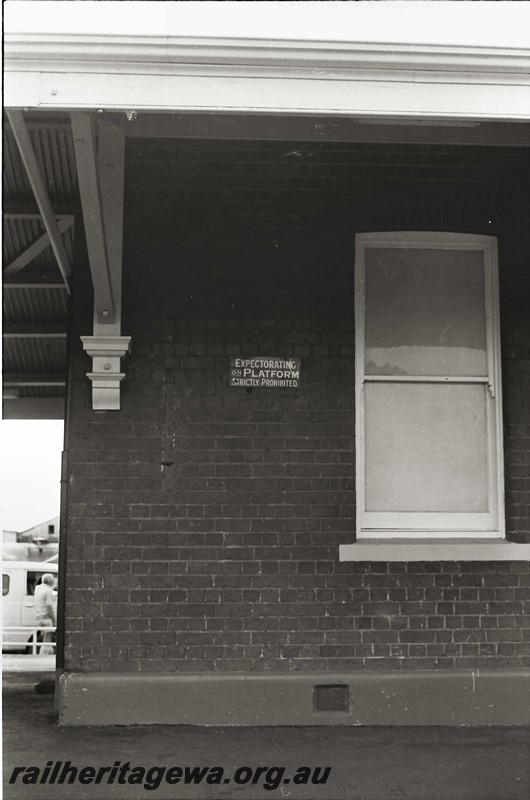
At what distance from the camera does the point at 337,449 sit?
6168 mm

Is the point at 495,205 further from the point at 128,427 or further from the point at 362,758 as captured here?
the point at 362,758

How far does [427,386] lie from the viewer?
6359mm

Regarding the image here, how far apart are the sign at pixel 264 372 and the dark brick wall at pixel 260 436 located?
0.06 m

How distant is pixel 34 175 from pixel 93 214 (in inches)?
18.9

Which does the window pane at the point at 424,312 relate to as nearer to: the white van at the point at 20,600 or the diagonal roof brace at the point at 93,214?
the diagonal roof brace at the point at 93,214

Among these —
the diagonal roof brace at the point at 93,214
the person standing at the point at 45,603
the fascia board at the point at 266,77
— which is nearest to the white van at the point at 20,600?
the person standing at the point at 45,603

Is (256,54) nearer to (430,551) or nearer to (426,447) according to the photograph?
(426,447)

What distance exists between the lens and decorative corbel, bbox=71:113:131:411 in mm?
4504

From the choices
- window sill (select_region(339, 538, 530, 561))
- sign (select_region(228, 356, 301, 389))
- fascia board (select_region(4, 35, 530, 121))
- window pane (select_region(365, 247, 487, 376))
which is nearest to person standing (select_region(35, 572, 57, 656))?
sign (select_region(228, 356, 301, 389))

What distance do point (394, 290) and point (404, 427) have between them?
98 cm

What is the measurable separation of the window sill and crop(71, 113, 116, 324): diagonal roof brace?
2.25m

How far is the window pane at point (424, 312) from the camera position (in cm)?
636

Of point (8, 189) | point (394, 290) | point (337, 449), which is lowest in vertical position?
point (337, 449)

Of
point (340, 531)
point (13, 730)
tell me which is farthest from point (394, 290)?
point (13, 730)
